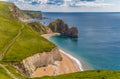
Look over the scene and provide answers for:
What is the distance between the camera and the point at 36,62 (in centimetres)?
15275

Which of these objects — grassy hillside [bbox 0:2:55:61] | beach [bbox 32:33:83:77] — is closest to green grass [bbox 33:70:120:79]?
beach [bbox 32:33:83:77]

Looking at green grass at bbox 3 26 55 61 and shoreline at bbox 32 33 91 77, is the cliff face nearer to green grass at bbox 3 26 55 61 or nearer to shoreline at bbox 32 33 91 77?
shoreline at bbox 32 33 91 77

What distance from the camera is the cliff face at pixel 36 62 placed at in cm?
13862

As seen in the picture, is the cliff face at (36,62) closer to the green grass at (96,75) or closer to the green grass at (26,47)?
the green grass at (26,47)

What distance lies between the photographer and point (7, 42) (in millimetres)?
168125

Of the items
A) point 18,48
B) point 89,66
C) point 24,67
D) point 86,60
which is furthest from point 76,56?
point 24,67

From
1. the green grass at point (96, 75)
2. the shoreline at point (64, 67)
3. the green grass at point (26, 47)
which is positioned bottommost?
the shoreline at point (64, 67)

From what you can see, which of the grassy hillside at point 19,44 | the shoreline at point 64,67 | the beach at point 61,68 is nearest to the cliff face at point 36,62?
the shoreline at point 64,67

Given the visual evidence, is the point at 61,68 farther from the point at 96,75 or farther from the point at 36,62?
the point at 96,75

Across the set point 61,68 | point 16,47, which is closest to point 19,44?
point 16,47

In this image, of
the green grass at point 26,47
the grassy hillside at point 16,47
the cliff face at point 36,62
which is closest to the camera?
the grassy hillside at point 16,47

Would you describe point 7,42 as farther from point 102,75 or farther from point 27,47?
point 102,75

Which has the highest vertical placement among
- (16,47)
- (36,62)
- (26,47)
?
(16,47)

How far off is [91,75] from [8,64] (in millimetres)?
48852
